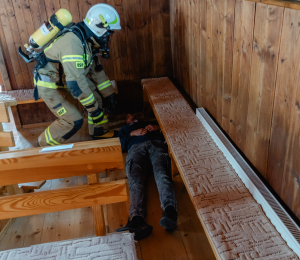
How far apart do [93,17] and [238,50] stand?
201 cm

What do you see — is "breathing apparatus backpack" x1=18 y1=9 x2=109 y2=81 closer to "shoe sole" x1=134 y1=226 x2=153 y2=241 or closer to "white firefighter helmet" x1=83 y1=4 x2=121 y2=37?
"white firefighter helmet" x1=83 y1=4 x2=121 y2=37

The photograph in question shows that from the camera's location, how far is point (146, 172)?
3.15 metres

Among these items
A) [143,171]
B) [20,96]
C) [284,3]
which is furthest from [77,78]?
[284,3]

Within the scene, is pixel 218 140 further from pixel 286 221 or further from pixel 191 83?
pixel 191 83

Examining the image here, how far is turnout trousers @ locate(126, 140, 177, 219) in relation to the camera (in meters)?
2.64

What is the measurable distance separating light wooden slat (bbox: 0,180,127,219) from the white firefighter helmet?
8.05 ft

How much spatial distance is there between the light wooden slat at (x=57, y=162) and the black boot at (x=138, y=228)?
3.10 feet

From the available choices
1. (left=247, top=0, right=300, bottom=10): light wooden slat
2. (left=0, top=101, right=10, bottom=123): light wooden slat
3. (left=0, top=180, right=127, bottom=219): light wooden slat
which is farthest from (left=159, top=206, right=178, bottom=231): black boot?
(left=247, top=0, right=300, bottom=10): light wooden slat

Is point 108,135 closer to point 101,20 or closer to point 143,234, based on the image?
point 101,20

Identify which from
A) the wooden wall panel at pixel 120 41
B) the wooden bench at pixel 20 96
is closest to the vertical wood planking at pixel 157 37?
the wooden wall panel at pixel 120 41

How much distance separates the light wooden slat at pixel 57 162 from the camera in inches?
64.6

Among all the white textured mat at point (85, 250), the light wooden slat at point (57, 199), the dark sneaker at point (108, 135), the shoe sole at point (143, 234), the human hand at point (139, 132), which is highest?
the light wooden slat at point (57, 199)

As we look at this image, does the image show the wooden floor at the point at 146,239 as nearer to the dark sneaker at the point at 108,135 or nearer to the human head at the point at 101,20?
the dark sneaker at the point at 108,135

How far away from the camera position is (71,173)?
1.69m
